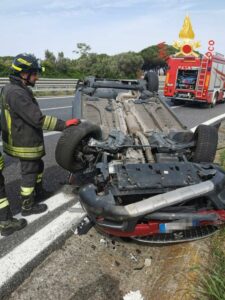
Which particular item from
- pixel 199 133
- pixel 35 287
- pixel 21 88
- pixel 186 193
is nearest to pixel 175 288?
pixel 186 193

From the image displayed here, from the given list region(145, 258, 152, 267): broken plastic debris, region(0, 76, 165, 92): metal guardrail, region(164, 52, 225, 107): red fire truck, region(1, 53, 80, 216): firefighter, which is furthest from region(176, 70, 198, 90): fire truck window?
region(145, 258, 152, 267): broken plastic debris

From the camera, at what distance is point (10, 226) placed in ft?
10.3

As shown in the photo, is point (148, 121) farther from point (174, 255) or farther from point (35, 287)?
point (35, 287)

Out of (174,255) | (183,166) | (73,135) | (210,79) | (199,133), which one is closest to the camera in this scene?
(174,255)

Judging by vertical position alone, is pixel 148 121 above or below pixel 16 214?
above

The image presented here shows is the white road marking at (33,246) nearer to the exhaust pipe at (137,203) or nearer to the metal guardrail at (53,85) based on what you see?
the exhaust pipe at (137,203)

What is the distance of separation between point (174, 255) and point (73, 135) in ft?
5.14

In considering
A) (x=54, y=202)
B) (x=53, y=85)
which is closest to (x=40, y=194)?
Answer: (x=54, y=202)

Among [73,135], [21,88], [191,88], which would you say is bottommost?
[191,88]

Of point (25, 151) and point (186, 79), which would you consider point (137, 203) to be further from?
point (186, 79)

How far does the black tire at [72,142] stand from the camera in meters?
3.46

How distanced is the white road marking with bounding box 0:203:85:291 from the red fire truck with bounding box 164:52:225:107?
12309mm

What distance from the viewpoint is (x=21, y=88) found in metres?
3.26

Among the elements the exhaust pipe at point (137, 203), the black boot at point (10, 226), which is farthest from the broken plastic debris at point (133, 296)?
the black boot at point (10, 226)
